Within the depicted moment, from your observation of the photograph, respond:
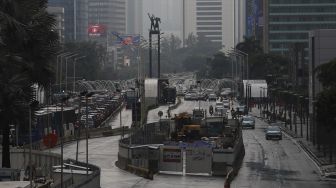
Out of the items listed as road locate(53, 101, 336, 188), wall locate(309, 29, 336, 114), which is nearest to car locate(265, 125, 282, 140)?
road locate(53, 101, 336, 188)

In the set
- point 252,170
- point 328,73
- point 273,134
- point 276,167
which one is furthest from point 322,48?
point 252,170

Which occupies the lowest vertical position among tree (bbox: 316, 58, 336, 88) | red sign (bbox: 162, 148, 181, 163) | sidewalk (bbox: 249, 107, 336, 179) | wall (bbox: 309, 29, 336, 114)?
sidewalk (bbox: 249, 107, 336, 179)

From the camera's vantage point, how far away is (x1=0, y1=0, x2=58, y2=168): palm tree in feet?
159

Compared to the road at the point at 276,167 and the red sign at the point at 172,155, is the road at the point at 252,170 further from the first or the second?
the red sign at the point at 172,155

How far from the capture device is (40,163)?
181 ft

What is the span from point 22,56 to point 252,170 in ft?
59.4

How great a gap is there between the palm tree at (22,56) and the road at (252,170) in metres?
6.48

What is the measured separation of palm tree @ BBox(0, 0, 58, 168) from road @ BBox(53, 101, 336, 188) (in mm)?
6478

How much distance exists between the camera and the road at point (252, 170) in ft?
170

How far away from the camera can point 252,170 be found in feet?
199

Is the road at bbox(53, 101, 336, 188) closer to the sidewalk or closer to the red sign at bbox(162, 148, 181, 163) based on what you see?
the sidewalk

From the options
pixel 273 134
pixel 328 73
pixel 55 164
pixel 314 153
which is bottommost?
pixel 314 153

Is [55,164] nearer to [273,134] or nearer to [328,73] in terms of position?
[328,73]

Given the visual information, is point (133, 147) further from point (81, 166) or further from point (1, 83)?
point (1, 83)
